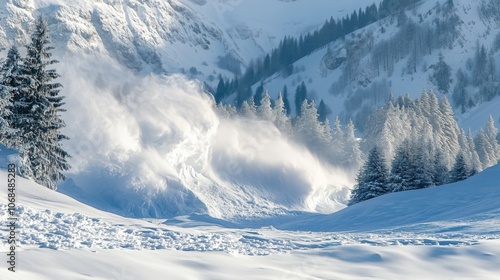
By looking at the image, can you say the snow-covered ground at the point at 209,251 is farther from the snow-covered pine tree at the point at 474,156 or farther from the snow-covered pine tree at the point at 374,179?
the snow-covered pine tree at the point at 474,156

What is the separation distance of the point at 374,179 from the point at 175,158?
15521 millimetres

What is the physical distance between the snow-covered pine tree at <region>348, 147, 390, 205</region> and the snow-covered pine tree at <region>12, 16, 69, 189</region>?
933 inches

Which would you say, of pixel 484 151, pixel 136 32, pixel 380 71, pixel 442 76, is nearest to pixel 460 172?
pixel 484 151

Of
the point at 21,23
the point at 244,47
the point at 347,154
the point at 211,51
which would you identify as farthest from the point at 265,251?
the point at 244,47

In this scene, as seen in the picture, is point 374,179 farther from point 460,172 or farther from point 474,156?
point 474,156

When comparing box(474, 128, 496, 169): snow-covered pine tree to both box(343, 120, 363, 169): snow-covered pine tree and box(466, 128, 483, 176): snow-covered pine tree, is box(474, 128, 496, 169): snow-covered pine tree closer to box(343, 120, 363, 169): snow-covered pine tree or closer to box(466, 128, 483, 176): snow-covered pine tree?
box(466, 128, 483, 176): snow-covered pine tree

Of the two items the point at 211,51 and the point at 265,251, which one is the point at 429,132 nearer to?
the point at 265,251

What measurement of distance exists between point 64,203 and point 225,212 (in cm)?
2706

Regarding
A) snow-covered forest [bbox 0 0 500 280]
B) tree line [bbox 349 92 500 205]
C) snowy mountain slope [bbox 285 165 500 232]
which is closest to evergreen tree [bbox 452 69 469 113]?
snow-covered forest [bbox 0 0 500 280]

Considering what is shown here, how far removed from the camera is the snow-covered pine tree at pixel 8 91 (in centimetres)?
2644

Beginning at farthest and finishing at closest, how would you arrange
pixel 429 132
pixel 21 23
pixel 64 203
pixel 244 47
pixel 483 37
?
pixel 244 47 → pixel 483 37 → pixel 21 23 → pixel 429 132 → pixel 64 203

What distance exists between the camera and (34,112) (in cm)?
2880

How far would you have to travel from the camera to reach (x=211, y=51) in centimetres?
17725

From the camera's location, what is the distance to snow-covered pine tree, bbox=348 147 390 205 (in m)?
47.0
